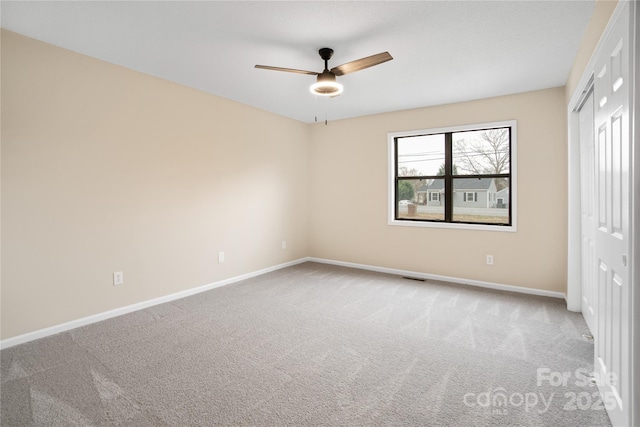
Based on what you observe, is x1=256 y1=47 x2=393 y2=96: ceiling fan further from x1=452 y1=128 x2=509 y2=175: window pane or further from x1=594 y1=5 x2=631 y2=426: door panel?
x1=452 y1=128 x2=509 y2=175: window pane

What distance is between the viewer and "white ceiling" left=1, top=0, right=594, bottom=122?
7.36 feet

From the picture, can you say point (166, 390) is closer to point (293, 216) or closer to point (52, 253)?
point (52, 253)

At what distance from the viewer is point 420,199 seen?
4887mm

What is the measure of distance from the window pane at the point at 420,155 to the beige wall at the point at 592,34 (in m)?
1.74

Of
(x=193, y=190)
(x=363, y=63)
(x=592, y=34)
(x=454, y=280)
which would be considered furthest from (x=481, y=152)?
(x=193, y=190)

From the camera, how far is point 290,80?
360cm

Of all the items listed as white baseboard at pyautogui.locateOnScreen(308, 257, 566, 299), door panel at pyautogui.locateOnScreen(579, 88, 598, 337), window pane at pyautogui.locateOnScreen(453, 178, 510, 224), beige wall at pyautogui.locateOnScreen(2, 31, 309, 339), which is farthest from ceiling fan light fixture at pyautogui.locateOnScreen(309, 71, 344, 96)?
white baseboard at pyautogui.locateOnScreen(308, 257, 566, 299)

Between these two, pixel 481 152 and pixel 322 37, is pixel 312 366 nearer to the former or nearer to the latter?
pixel 322 37

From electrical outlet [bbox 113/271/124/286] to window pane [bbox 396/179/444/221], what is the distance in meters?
3.80

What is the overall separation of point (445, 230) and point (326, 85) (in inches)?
110

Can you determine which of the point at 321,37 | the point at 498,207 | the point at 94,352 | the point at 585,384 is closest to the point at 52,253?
the point at 94,352

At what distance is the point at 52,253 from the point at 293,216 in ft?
11.1

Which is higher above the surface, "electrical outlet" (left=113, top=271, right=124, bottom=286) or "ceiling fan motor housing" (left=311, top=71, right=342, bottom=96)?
"ceiling fan motor housing" (left=311, top=71, right=342, bottom=96)

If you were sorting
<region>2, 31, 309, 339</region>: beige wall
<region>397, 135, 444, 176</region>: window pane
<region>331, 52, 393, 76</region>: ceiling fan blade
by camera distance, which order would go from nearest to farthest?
<region>331, 52, 393, 76</region>: ceiling fan blade, <region>2, 31, 309, 339</region>: beige wall, <region>397, 135, 444, 176</region>: window pane
